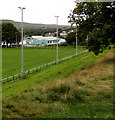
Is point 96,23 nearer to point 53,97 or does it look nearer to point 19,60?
point 53,97

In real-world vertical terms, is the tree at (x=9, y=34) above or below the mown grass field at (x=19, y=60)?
above

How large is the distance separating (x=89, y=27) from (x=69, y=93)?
946 cm

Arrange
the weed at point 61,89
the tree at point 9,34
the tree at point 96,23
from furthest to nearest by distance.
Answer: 1. the tree at point 9,34
2. the tree at point 96,23
3. the weed at point 61,89

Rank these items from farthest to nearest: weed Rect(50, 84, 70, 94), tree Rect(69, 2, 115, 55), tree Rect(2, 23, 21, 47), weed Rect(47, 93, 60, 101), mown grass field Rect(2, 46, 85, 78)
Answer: tree Rect(2, 23, 21, 47), mown grass field Rect(2, 46, 85, 78), tree Rect(69, 2, 115, 55), weed Rect(50, 84, 70, 94), weed Rect(47, 93, 60, 101)

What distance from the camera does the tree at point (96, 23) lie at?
1454 centimetres

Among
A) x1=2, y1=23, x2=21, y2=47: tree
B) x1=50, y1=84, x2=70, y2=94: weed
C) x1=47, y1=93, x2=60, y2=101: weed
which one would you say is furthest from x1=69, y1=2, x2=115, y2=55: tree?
x1=2, y1=23, x2=21, y2=47: tree

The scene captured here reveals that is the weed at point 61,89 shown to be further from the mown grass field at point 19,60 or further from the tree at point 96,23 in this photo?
the mown grass field at point 19,60

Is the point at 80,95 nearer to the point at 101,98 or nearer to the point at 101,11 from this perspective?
the point at 101,98

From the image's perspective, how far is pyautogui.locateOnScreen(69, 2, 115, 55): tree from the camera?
14536mm

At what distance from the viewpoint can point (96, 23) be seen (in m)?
16.3

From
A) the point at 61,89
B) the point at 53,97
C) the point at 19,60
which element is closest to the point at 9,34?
the point at 19,60

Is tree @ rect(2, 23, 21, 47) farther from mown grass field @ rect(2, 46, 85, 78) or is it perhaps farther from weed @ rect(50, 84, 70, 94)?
weed @ rect(50, 84, 70, 94)

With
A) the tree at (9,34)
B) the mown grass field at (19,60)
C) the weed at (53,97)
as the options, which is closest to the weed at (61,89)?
the weed at (53,97)

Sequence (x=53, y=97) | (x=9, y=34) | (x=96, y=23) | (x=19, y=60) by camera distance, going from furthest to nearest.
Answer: (x=9, y=34) < (x=19, y=60) < (x=96, y=23) < (x=53, y=97)
